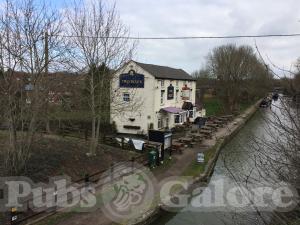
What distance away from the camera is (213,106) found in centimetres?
5809

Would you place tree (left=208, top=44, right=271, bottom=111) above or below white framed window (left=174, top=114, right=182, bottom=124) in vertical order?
above

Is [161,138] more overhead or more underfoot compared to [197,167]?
more overhead

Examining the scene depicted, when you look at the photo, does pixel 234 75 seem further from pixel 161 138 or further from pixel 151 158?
pixel 151 158

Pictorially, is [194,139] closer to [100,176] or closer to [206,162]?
[206,162]

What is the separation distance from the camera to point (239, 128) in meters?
37.7

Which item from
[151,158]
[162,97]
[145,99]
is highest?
[162,97]

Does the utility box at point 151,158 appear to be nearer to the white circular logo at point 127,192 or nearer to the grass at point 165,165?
the grass at point 165,165

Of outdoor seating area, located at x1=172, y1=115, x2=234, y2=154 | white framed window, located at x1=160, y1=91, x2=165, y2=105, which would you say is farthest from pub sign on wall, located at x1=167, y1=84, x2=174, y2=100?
outdoor seating area, located at x1=172, y1=115, x2=234, y2=154

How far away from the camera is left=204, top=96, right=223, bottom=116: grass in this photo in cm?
5036

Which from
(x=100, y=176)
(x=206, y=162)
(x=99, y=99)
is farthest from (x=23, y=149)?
(x=206, y=162)

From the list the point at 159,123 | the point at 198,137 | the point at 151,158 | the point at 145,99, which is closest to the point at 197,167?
the point at 151,158

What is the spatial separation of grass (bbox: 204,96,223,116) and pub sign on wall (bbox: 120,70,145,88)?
21264 millimetres

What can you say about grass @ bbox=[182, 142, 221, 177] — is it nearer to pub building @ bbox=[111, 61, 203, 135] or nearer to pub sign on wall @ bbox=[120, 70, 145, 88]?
pub building @ bbox=[111, 61, 203, 135]

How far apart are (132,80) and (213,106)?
106 ft
